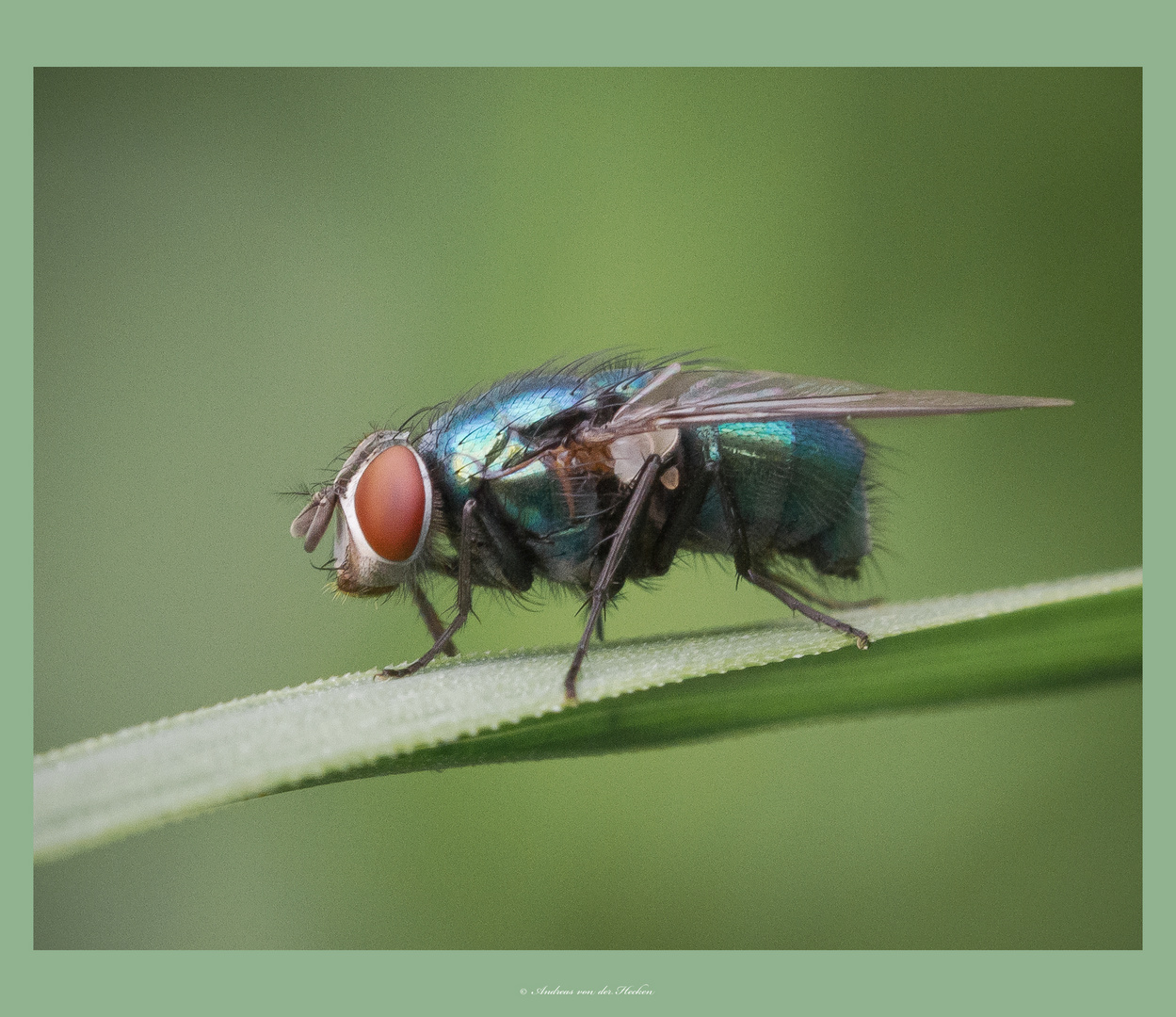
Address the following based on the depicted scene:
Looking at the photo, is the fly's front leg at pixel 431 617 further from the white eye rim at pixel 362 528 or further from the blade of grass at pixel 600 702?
the blade of grass at pixel 600 702

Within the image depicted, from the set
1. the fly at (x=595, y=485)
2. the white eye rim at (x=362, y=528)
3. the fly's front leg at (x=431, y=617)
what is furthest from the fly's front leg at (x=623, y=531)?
the fly's front leg at (x=431, y=617)

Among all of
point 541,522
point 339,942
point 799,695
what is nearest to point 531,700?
point 799,695

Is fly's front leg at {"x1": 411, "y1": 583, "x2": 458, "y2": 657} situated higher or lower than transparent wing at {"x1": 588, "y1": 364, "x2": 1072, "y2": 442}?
lower

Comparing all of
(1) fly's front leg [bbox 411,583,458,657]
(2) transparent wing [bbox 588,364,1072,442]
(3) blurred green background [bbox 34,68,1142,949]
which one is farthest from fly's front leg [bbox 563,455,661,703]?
(3) blurred green background [bbox 34,68,1142,949]

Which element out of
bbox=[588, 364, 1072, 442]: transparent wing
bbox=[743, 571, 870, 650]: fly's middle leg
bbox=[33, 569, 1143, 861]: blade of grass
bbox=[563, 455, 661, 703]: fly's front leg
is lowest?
bbox=[33, 569, 1143, 861]: blade of grass

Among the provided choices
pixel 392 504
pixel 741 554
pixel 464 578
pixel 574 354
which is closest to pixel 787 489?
pixel 741 554

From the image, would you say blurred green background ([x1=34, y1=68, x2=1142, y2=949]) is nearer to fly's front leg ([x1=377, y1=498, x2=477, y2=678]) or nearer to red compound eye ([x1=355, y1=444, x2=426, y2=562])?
red compound eye ([x1=355, y1=444, x2=426, y2=562])
